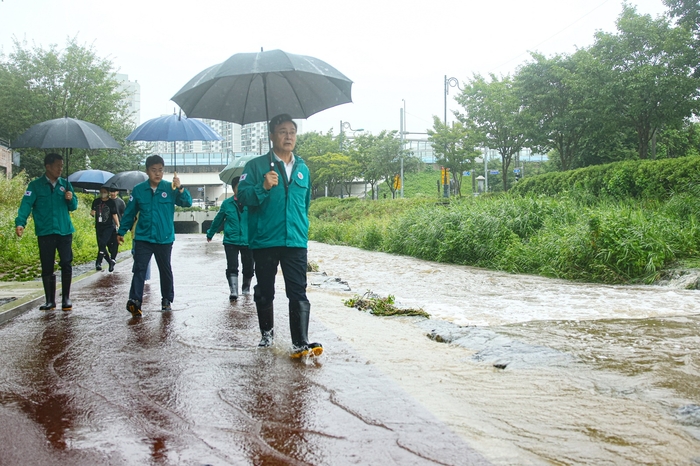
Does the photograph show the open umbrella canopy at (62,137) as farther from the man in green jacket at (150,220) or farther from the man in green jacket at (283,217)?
the man in green jacket at (283,217)

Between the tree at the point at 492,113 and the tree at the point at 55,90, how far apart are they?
19.9m

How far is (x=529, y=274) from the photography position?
1427 cm

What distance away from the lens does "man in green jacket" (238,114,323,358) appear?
5.07m

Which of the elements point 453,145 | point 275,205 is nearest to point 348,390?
point 275,205

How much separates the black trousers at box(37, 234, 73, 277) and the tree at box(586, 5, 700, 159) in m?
22.3

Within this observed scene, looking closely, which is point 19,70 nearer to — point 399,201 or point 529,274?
point 399,201

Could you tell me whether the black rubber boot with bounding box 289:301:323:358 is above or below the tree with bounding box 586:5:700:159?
below

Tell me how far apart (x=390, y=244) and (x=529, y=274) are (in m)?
9.07

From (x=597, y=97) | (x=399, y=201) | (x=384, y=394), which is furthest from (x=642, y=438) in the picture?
(x=399, y=201)

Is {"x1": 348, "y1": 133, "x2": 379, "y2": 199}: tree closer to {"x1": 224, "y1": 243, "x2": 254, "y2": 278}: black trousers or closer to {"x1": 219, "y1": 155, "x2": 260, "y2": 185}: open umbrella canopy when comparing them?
{"x1": 219, "y1": 155, "x2": 260, "y2": 185}: open umbrella canopy

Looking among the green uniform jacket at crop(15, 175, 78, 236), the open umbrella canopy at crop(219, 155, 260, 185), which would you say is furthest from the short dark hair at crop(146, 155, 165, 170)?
the open umbrella canopy at crop(219, 155, 260, 185)

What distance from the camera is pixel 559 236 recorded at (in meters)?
14.6

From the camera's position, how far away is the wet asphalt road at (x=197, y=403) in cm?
311

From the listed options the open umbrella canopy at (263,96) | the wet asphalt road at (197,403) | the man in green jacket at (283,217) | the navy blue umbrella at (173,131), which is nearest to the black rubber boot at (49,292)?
the wet asphalt road at (197,403)
